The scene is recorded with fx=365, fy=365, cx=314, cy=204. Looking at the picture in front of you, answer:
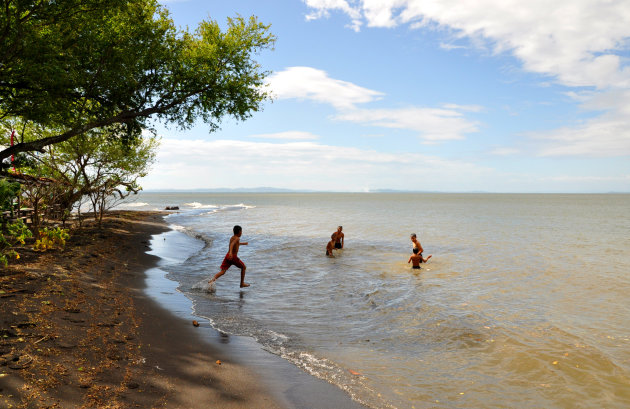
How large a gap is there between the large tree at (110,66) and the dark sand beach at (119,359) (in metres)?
6.88

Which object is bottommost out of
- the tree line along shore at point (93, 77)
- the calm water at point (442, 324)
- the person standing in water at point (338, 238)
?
the calm water at point (442, 324)

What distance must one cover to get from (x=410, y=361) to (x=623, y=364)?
13.8ft

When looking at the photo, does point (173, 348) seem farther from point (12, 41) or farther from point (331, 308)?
point (12, 41)

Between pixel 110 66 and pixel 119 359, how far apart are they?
1323 cm

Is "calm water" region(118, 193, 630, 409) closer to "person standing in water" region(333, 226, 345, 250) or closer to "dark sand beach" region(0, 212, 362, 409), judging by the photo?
"dark sand beach" region(0, 212, 362, 409)

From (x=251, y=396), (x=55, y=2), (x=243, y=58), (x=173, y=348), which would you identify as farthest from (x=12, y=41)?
(x=251, y=396)

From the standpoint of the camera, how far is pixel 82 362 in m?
5.34

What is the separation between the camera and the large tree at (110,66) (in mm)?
11797

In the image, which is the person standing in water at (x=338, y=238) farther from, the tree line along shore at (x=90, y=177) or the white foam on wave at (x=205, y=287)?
the white foam on wave at (x=205, y=287)

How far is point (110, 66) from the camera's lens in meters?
14.8

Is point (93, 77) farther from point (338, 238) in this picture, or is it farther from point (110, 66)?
point (338, 238)

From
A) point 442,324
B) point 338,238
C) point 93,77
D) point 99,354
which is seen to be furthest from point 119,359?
point 338,238

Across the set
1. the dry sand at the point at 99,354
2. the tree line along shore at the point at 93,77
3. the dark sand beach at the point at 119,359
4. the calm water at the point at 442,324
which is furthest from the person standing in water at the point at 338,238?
the dark sand beach at the point at 119,359

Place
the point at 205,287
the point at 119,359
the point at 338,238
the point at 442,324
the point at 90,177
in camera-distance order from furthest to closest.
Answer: the point at 90,177 → the point at 338,238 → the point at 205,287 → the point at 442,324 → the point at 119,359
